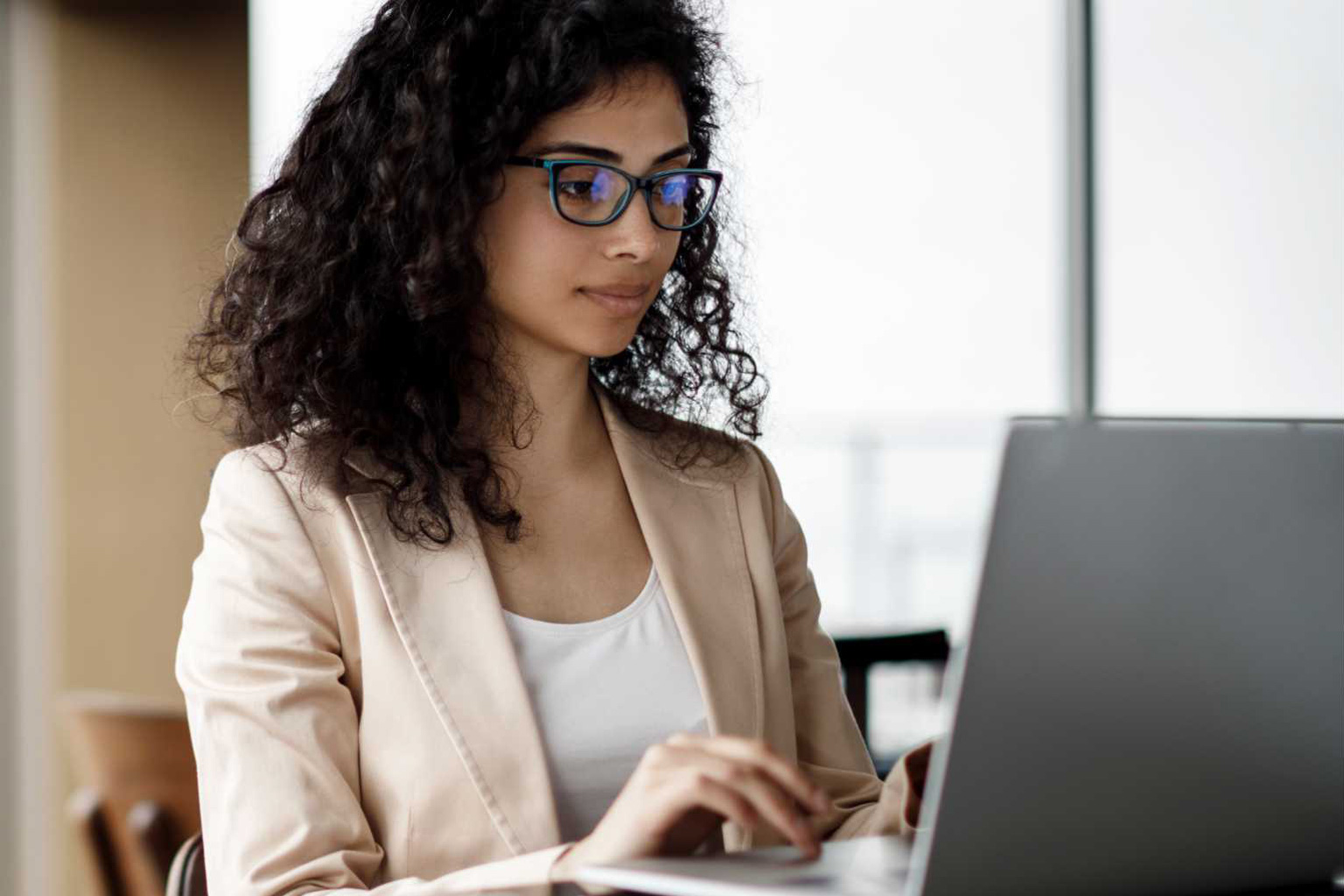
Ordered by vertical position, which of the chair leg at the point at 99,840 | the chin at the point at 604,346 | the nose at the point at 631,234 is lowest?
the chair leg at the point at 99,840

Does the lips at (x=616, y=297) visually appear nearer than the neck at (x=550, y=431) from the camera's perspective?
Yes

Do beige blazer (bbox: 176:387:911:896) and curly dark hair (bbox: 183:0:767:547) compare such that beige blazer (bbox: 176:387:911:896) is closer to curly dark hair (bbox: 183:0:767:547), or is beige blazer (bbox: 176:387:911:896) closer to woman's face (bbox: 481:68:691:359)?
curly dark hair (bbox: 183:0:767:547)

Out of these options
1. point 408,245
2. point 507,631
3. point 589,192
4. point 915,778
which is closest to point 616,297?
point 589,192

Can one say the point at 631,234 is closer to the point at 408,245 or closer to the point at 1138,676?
the point at 408,245

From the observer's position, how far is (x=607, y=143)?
158 centimetres

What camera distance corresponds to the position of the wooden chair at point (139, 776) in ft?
8.02

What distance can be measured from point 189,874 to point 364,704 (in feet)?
0.81

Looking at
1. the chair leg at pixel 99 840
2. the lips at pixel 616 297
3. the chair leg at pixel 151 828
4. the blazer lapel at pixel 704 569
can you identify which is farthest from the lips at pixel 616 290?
the chair leg at pixel 99 840

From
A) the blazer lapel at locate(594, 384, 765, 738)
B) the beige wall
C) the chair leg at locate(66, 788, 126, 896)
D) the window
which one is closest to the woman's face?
the blazer lapel at locate(594, 384, 765, 738)

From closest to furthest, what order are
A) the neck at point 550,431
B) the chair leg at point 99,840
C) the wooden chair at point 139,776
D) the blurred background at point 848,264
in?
the neck at point 550,431
the wooden chair at point 139,776
the chair leg at point 99,840
the blurred background at point 848,264

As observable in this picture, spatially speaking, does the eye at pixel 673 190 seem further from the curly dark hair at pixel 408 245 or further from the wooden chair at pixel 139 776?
the wooden chair at pixel 139 776

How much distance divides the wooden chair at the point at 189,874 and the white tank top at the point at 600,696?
0.35 metres

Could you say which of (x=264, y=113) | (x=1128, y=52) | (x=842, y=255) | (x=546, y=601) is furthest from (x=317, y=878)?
(x=842, y=255)

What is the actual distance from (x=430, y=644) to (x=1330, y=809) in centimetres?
82
